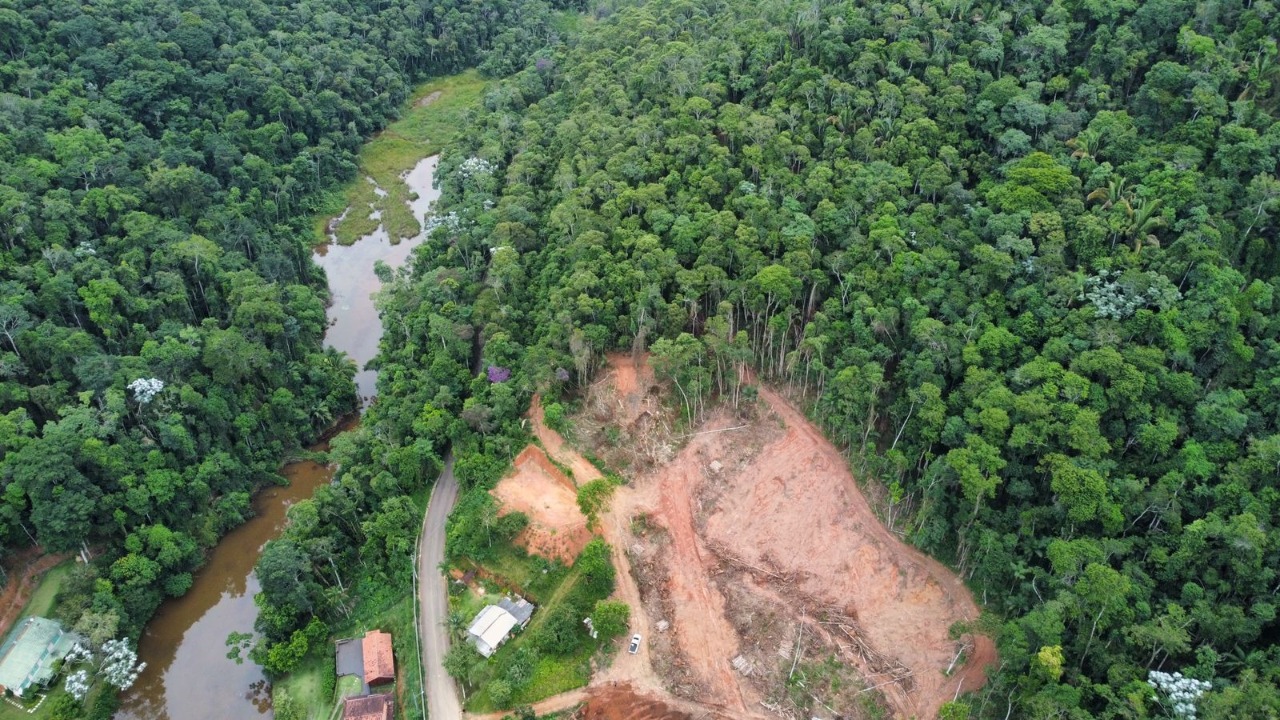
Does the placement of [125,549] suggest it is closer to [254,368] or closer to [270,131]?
[254,368]

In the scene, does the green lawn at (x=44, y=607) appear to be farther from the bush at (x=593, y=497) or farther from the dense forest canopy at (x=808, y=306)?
the bush at (x=593, y=497)

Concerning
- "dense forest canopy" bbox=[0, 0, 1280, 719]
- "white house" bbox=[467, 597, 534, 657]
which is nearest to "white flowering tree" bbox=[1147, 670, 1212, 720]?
"dense forest canopy" bbox=[0, 0, 1280, 719]

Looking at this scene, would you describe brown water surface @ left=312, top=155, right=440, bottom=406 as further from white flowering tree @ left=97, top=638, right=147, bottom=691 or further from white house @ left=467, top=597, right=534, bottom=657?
white house @ left=467, top=597, right=534, bottom=657

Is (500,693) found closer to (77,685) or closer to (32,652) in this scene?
(77,685)

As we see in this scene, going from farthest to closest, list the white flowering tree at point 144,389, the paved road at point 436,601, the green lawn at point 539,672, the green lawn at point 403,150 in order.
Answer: the green lawn at point 403,150 → the white flowering tree at point 144,389 → the paved road at point 436,601 → the green lawn at point 539,672

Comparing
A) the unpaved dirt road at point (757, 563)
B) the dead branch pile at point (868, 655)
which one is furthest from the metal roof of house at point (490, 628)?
the dead branch pile at point (868, 655)

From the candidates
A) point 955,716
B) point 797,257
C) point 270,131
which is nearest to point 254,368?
point 270,131
